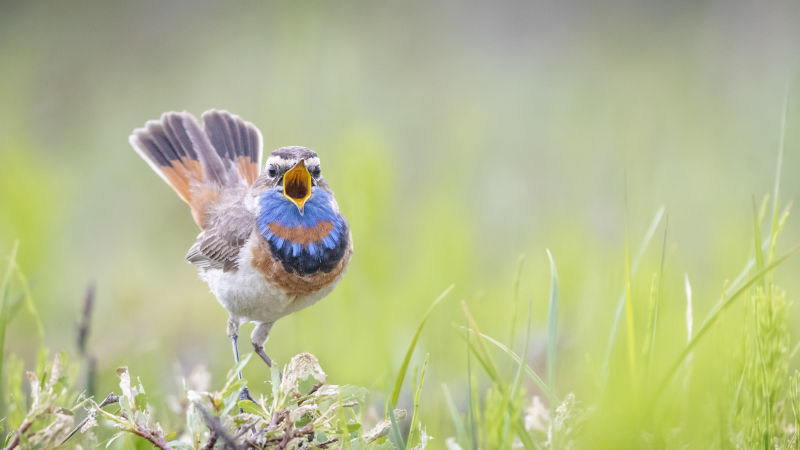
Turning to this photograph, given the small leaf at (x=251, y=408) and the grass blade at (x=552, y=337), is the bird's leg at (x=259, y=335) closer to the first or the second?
the small leaf at (x=251, y=408)

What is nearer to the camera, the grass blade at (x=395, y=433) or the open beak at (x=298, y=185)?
the grass blade at (x=395, y=433)

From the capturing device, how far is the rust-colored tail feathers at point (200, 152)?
14.1 ft

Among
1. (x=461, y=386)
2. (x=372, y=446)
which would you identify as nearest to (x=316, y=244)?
(x=372, y=446)

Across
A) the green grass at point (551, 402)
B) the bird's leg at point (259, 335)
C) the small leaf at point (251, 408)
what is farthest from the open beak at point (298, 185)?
the small leaf at point (251, 408)

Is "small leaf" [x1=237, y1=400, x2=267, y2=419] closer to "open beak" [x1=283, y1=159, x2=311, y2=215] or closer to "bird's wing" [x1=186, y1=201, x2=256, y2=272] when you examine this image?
"open beak" [x1=283, y1=159, x2=311, y2=215]

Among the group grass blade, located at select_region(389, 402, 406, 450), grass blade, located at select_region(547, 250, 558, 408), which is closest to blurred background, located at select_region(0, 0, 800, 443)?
grass blade, located at select_region(547, 250, 558, 408)

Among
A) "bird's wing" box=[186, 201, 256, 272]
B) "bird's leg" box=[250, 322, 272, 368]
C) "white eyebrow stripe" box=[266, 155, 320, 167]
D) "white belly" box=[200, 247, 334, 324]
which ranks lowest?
"bird's leg" box=[250, 322, 272, 368]

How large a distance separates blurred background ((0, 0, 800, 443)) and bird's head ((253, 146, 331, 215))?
0.69 metres

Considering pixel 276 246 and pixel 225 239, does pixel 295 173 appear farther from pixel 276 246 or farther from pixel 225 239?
pixel 225 239

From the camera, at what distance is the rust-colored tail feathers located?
4.31 m

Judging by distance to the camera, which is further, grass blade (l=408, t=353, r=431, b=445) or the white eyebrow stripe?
the white eyebrow stripe

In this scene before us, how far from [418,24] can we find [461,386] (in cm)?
835

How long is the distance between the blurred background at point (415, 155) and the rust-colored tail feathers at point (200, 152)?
0.49 m

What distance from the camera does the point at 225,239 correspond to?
3.69 m
